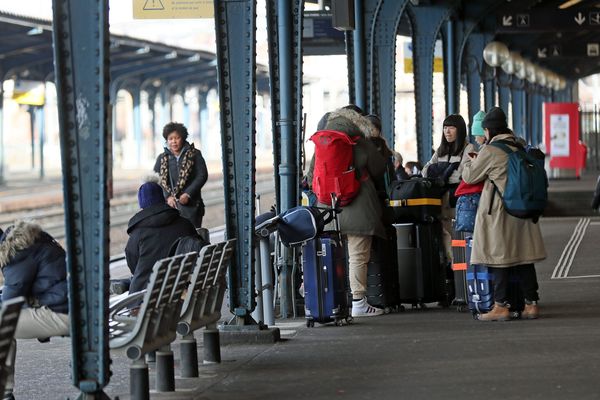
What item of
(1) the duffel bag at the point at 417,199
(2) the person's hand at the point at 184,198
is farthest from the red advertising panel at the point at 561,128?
(1) the duffel bag at the point at 417,199

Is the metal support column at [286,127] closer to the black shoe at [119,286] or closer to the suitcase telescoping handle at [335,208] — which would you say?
the suitcase telescoping handle at [335,208]

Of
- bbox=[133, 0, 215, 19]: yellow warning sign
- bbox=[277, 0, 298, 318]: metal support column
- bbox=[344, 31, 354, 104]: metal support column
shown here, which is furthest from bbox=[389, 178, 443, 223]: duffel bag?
bbox=[133, 0, 215, 19]: yellow warning sign

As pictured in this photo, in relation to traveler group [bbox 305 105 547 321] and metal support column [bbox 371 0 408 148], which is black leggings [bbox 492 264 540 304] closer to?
traveler group [bbox 305 105 547 321]

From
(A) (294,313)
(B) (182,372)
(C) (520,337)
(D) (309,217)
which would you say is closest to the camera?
(B) (182,372)

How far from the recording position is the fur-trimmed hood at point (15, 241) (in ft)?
25.7

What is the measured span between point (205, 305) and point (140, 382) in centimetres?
172

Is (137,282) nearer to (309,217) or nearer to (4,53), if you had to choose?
(309,217)

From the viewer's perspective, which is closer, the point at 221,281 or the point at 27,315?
the point at 27,315

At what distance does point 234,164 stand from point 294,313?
2182mm

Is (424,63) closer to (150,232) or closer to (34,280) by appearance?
(150,232)

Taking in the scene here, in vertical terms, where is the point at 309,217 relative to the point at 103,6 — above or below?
below

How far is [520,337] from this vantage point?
978 centimetres

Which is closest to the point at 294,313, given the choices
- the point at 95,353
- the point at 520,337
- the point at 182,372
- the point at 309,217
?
the point at 309,217

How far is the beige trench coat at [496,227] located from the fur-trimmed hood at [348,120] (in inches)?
40.2
